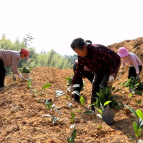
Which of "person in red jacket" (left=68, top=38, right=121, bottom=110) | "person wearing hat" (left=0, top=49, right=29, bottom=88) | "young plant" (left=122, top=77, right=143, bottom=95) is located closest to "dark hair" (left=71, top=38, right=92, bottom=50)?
"person in red jacket" (left=68, top=38, right=121, bottom=110)

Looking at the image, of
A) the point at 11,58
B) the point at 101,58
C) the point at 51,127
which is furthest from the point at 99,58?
the point at 11,58

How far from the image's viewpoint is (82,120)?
268cm

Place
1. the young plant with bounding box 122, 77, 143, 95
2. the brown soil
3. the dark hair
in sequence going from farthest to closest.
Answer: the young plant with bounding box 122, 77, 143, 95 → the dark hair → the brown soil

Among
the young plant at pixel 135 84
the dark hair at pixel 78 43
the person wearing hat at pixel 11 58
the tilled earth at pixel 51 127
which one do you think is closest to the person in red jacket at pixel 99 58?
the dark hair at pixel 78 43

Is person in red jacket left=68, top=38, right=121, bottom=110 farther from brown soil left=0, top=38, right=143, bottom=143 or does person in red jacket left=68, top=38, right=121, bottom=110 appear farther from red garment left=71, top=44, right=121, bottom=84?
brown soil left=0, top=38, right=143, bottom=143

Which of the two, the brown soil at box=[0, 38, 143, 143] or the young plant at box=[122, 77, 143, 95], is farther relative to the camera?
the young plant at box=[122, 77, 143, 95]

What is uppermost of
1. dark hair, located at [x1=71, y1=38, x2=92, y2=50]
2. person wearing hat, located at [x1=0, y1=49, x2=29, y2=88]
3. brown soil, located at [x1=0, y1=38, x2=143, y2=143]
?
dark hair, located at [x1=71, y1=38, x2=92, y2=50]

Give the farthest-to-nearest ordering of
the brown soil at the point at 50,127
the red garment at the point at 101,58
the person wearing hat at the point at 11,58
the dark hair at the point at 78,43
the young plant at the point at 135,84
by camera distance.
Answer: the person wearing hat at the point at 11,58
the young plant at the point at 135,84
the red garment at the point at 101,58
the dark hair at the point at 78,43
the brown soil at the point at 50,127

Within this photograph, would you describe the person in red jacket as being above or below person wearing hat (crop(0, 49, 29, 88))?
above

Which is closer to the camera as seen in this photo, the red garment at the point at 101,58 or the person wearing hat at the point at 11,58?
the red garment at the point at 101,58

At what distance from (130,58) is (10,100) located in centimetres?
253

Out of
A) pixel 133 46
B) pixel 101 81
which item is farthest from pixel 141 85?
pixel 133 46

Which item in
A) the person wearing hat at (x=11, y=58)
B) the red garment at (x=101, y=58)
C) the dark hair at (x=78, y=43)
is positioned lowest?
the person wearing hat at (x=11, y=58)

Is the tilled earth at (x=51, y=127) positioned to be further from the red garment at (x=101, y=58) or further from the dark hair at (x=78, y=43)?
the dark hair at (x=78, y=43)
